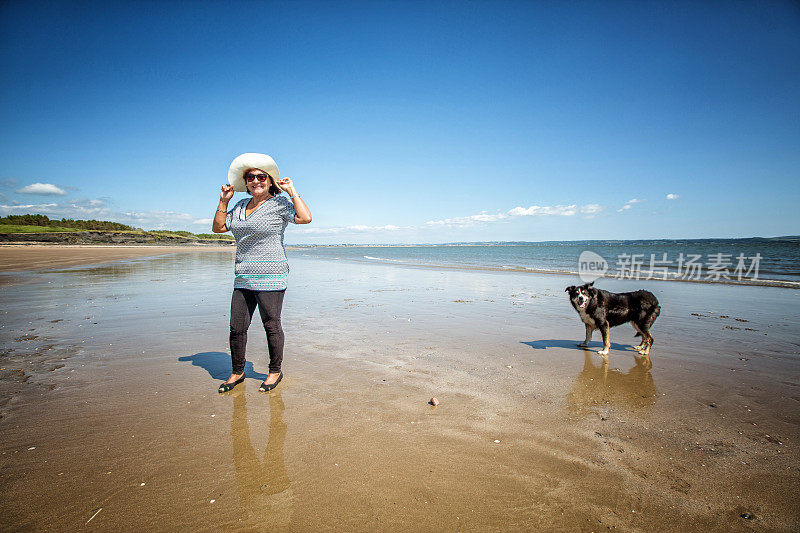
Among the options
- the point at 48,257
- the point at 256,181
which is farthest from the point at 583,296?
the point at 48,257

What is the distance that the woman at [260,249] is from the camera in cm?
370

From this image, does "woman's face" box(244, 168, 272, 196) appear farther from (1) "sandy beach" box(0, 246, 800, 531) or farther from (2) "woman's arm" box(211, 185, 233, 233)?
(1) "sandy beach" box(0, 246, 800, 531)

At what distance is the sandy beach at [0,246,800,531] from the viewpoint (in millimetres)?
2084

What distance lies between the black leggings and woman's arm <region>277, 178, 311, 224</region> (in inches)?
32.7

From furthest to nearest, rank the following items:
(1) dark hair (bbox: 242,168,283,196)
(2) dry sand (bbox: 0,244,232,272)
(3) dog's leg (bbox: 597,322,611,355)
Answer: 1. (2) dry sand (bbox: 0,244,232,272)
2. (3) dog's leg (bbox: 597,322,611,355)
3. (1) dark hair (bbox: 242,168,283,196)

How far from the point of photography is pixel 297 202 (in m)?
3.72

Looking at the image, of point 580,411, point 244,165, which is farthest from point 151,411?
point 580,411

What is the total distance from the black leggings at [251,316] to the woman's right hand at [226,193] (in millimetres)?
1070

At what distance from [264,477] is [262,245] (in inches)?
89.6

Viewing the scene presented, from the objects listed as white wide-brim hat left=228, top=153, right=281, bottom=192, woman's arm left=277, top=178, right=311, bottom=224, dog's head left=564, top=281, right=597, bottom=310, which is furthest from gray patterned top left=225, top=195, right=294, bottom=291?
dog's head left=564, top=281, right=597, bottom=310

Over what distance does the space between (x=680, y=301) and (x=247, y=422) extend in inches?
481

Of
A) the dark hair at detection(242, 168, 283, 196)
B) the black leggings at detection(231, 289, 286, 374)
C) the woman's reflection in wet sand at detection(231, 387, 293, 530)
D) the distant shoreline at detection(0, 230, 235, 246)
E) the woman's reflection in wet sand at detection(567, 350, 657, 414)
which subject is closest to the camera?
the woman's reflection in wet sand at detection(231, 387, 293, 530)

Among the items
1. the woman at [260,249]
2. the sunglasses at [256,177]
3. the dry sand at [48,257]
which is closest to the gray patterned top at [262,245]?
the woman at [260,249]

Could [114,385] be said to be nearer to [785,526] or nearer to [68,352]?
[68,352]
